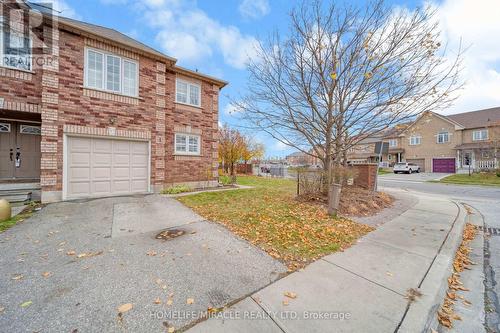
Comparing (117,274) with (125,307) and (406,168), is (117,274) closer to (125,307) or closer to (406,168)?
(125,307)

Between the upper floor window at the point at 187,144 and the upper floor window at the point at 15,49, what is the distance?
223 inches

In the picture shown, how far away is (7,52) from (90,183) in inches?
201

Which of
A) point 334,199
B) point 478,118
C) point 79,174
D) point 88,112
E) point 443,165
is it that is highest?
point 478,118

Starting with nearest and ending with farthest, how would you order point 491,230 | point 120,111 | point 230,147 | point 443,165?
point 491,230, point 120,111, point 230,147, point 443,165

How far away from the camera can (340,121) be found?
7.50 m

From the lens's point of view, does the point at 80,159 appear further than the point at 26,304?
Yes

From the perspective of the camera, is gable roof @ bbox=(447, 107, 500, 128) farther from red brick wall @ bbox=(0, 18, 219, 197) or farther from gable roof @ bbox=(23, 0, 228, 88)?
red brick wall @ bbox=(0, 18, 219, 197)

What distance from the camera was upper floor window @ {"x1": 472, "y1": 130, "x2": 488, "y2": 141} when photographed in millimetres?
28219

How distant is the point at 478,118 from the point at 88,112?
156 ft

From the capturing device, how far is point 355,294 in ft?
8.70

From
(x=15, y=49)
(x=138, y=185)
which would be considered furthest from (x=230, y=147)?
(x=15, y=49)

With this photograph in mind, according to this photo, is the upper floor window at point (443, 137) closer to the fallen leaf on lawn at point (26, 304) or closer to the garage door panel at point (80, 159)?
the garage door panel at point (80, 159)

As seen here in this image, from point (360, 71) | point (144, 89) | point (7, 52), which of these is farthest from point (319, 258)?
point (7, 52)

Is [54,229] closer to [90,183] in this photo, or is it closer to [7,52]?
[90,183]
